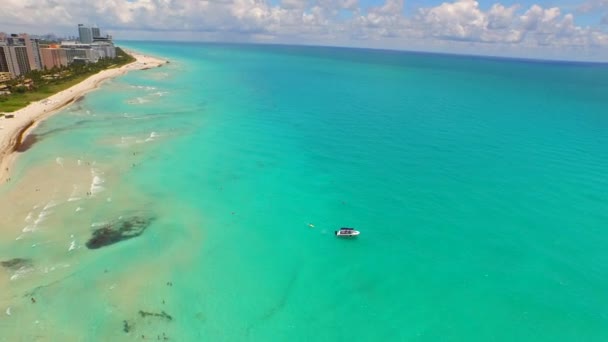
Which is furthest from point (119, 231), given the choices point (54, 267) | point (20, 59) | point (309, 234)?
point (20, 59)

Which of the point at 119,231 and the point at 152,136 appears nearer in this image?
the point at 119,231

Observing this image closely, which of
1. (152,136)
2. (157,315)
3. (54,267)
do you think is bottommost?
(157,315)

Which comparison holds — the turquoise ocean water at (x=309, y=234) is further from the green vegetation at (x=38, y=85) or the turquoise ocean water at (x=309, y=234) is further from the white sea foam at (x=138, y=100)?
the green vegetation at (x=38, y=85)

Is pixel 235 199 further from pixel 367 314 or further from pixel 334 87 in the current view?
pixel 334 87

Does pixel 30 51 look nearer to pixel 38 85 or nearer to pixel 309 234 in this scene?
pixel 38 85

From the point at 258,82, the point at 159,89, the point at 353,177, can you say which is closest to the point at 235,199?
the point at 353,177

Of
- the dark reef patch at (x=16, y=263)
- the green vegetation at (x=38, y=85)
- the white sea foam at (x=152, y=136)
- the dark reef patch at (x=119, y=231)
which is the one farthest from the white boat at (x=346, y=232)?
the green vegetation at (x=38, y=85)

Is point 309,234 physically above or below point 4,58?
below
